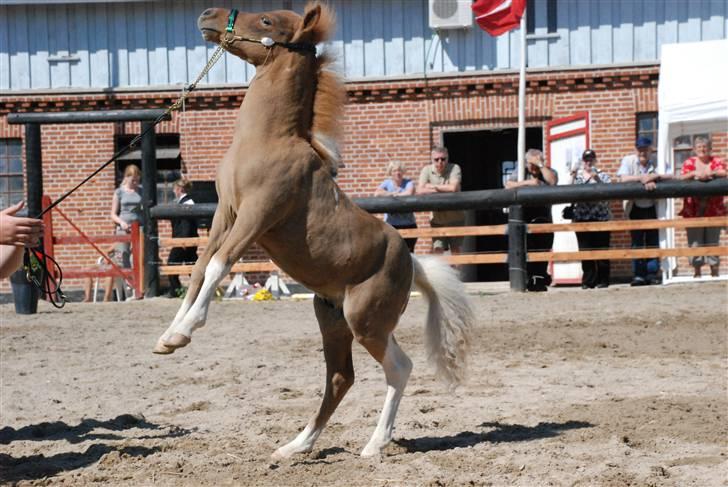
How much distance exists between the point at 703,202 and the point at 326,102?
9.87 metres

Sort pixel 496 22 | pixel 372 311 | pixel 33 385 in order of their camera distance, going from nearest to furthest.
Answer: pixel 372 311
pixel 33 385
pixel 496 22

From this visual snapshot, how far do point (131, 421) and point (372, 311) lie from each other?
1.99 meters

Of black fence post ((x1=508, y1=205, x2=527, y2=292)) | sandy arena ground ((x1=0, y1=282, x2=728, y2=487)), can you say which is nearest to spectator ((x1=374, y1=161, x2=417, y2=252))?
black fence post ((x1=508, y1=205, x2=527, y2=292))

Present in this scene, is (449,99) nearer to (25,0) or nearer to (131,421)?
(25,0)

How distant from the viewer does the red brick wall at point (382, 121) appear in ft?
59.4

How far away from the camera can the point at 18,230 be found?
16.4 ft

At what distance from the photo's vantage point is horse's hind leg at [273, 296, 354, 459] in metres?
5.41

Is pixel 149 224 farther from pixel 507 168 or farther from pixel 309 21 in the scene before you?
pixel 507 168

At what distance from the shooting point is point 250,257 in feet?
59.9

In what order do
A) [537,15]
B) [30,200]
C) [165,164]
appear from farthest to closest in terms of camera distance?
[165,164] < [537,15] < [30,200]

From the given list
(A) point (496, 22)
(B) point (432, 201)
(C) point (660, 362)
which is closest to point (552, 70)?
(A) point (496, 22)

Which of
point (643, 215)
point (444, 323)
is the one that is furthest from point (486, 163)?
point (444, 323)

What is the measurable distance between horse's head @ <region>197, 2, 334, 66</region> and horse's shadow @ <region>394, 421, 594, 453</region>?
2.24m

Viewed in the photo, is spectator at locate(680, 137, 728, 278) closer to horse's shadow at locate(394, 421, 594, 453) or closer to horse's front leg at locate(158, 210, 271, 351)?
horse's shadow at locate(394, 421, 594, 453)
